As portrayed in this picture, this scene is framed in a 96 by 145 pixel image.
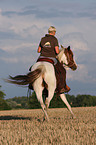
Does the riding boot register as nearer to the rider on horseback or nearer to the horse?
the rider on horseback

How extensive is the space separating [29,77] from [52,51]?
4.24 feet

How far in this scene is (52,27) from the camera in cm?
885

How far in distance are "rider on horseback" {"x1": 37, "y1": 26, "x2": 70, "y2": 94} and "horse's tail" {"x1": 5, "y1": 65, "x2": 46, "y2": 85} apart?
1.88ft

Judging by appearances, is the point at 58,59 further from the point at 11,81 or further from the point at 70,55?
the point at 11,81

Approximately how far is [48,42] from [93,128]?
346 cm

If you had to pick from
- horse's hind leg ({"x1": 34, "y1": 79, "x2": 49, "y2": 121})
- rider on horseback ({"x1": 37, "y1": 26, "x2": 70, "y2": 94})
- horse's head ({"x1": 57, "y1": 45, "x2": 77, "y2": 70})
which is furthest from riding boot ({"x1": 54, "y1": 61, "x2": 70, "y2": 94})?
horse's hind leg ({"x1": 34, "y1": 79, "x2": 49, "y2": 121})

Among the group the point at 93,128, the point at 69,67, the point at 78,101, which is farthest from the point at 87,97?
the point at 93,128

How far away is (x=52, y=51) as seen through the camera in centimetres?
861

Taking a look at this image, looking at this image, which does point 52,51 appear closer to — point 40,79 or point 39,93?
point 40,79

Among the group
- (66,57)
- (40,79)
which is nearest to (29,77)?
(40,79)

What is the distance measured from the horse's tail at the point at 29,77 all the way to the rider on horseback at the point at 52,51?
57 centimetres

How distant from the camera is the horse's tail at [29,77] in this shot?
317 inches

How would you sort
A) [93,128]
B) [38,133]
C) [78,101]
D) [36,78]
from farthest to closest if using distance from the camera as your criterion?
[78,101] < [36,78] < [93,128] < [38,133]

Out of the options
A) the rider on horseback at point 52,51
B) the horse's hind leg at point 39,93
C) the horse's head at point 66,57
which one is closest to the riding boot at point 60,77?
the rider on horseback at point 52,51
